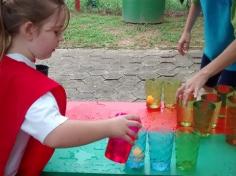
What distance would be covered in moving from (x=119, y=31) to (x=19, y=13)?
544 centimetres

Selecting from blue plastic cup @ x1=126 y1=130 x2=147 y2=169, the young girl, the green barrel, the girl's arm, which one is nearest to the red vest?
the young girl

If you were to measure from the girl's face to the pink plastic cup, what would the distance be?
36 cm

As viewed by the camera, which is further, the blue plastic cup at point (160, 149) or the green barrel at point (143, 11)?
the green barrel at point (143, 11)

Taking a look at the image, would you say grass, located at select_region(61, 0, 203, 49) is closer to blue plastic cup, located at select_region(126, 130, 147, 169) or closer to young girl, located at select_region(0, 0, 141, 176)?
blue plastic cup, located at select_region(126, 130, 147, 169)

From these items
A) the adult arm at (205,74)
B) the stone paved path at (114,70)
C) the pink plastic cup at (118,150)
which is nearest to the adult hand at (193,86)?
the adult arm at (205,74)

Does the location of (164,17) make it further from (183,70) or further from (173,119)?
(173,119)

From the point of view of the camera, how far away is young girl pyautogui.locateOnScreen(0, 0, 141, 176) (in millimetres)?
1268

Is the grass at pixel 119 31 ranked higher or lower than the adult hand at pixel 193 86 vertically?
lower

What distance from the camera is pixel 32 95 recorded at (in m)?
1.28

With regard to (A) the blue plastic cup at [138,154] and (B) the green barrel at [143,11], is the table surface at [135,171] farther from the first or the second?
(B) the green barrel at [143,11]

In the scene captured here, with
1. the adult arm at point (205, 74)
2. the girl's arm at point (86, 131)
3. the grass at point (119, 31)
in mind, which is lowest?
the grass at point (119, 31)

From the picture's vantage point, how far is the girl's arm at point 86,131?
4.13 feet

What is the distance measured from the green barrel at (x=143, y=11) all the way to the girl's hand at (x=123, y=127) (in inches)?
233

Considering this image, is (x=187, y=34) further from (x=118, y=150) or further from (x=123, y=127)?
(x=123, y=127)
